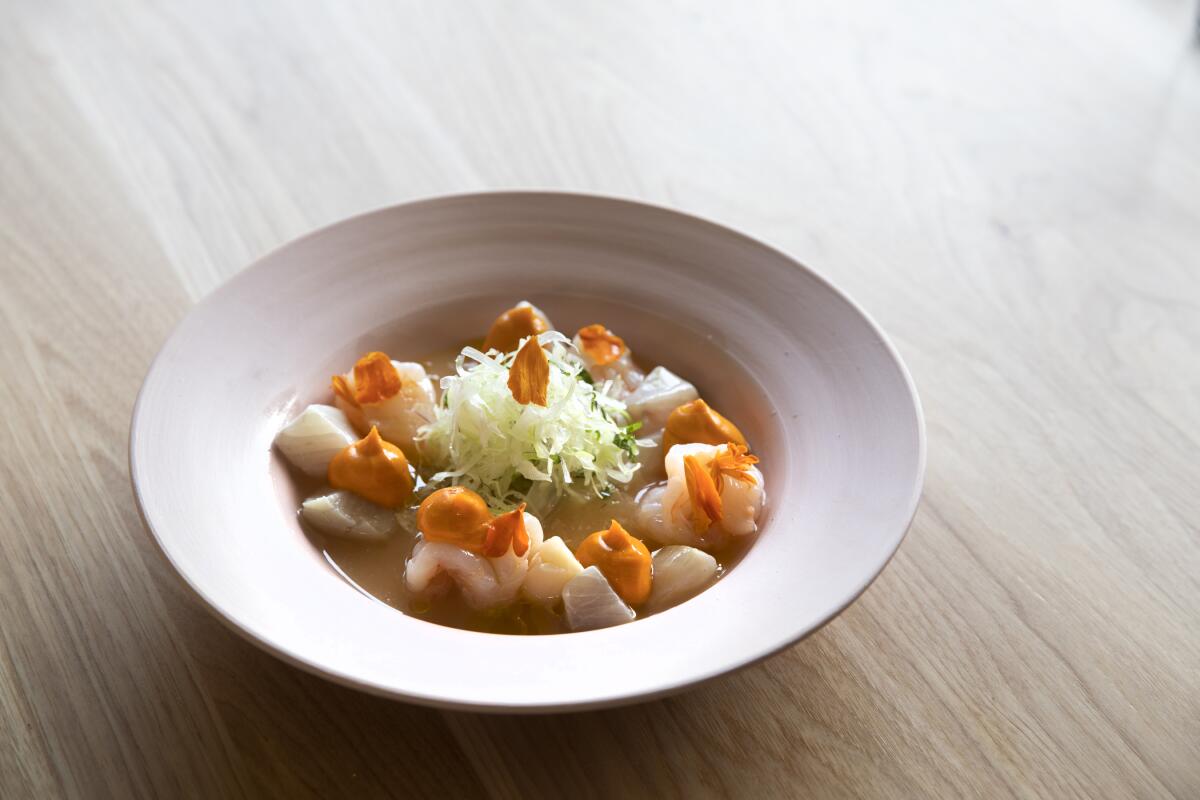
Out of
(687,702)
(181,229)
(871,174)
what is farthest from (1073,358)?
(181,229)

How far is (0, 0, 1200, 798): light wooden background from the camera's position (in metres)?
1.20

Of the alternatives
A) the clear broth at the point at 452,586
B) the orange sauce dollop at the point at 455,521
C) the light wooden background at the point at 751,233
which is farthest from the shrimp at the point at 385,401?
the light wooden background at the point at 751,233

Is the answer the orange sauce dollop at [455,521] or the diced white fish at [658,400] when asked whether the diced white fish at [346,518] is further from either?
the diced white fish at [658,400]

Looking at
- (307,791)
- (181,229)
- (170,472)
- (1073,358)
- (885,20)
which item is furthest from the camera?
(885,20)

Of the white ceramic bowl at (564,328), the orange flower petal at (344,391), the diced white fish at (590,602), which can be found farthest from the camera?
the orange flower petal at (344,391)

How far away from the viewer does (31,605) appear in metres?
1.36

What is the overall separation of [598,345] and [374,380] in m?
0.32

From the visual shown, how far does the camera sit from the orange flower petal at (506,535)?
4.13 feet

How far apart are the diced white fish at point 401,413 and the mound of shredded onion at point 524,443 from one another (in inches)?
0.7

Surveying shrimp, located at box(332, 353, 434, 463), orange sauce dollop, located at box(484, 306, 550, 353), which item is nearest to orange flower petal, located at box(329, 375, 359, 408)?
shrimp, located at box(332, 353, 434, 463)

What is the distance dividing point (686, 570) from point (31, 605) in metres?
0.81

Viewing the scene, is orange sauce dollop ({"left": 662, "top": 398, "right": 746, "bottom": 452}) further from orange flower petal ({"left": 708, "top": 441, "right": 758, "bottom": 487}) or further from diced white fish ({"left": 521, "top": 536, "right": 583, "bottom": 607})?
diced white fish ({"left": 521, "top": 536, "right": 583, "bottom": 607})

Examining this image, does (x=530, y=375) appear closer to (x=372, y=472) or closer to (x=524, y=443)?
(x=524, y=443)

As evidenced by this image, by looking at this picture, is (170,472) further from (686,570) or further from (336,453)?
(686,570)
